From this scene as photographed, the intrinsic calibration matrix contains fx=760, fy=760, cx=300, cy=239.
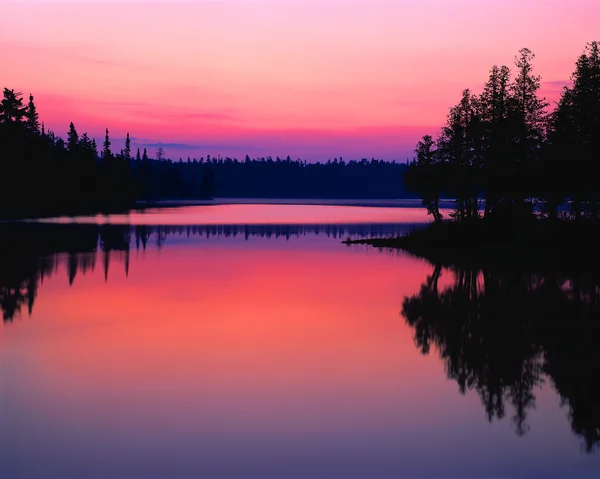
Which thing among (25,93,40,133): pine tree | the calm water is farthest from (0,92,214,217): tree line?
the calm water

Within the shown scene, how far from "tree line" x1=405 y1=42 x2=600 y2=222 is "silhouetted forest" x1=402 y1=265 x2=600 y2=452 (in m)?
21.3

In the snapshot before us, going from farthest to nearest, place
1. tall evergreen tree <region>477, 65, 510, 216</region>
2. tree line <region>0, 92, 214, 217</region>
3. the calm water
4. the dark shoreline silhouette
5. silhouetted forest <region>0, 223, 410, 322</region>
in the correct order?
tree line <region>0, 92, 214, 217</region> → tall evergreen tree <region>477, 65, 510, 216</region> → the dark shoreline silhouette → silhouetted forest <region>0, 223, 410, 322</region> → the calm water

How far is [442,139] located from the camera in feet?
218

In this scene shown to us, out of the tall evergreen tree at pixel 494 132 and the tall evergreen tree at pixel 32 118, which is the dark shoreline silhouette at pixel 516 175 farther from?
the tall evergreen tree at pixel 32 118

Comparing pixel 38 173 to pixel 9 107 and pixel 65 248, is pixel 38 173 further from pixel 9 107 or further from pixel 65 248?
pixel 65 248

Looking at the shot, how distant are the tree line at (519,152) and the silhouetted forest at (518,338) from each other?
69.9ft

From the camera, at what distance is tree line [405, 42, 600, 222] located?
5469cm

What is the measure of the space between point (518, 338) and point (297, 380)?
23.8 feet

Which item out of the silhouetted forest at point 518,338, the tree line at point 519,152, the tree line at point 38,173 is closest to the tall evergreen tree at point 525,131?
the tree line at point 519,152

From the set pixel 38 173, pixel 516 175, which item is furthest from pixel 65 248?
pixel 38 173

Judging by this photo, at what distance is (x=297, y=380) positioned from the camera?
51.8 feet

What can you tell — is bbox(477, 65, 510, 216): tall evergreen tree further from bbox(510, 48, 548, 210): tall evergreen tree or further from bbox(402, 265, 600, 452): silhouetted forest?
bbox(402, 265, 600, 452): silhouetted forest

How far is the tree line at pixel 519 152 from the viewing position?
5469 centimetres

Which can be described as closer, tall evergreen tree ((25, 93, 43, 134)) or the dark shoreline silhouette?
the dark shoreline silhouette
